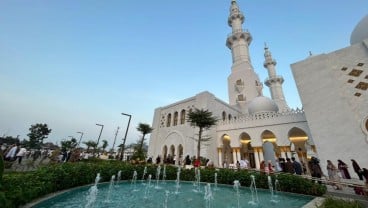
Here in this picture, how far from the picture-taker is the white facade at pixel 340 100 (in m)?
10.6

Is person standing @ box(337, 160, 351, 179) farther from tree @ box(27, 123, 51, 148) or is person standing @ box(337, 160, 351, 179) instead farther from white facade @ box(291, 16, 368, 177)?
tree @ box(27, 123, 51, 148)

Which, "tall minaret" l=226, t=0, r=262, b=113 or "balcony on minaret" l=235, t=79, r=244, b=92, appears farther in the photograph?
"balcony on minaret" l=235, t=79, r=244, b=92

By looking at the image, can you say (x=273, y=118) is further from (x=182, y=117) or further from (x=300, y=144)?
(x=182, y=117)

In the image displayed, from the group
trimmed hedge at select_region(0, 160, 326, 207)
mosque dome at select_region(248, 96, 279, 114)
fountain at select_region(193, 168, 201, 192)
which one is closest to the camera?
trimmed hedge at select_region(0, 160, 326, 207)

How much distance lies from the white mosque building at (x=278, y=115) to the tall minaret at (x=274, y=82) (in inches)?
52.3

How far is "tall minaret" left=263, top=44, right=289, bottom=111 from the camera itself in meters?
33.5

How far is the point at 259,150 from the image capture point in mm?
16406

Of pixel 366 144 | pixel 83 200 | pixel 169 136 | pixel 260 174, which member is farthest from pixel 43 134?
pixel 366 144

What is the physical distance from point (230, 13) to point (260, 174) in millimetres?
30747

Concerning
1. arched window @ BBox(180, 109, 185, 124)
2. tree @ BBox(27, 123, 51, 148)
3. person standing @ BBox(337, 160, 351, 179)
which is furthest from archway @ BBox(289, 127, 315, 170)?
tree @ BBox(27, 123, 51, 148)

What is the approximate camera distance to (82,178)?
27.9 ft

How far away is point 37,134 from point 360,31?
6884cm

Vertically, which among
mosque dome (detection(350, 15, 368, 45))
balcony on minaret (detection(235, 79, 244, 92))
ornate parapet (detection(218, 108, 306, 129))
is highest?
balcony on minaret (detection(235, 79, 244, 92))

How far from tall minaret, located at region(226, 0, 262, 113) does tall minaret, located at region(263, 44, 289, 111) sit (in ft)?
26.2
